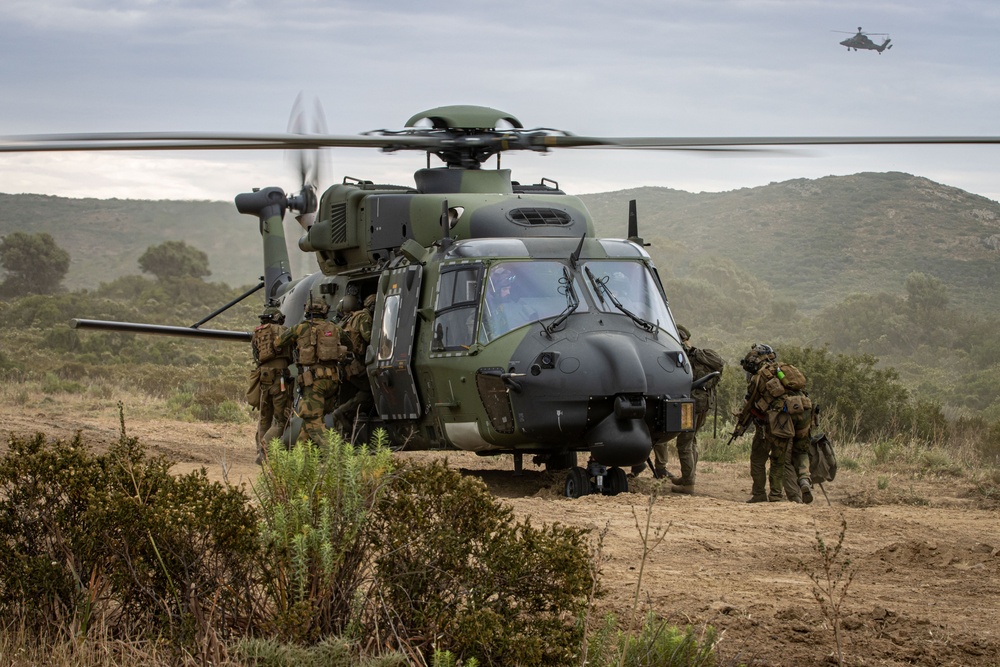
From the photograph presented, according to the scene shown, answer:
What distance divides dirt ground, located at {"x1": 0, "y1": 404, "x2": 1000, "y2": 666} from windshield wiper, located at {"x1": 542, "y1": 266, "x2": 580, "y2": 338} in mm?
1379

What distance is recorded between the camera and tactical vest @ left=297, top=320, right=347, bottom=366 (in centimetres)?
1170

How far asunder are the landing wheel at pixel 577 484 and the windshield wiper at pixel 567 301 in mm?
1255

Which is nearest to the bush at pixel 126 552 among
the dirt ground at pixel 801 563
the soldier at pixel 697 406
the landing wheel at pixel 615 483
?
the dirt ground at pixel 801 563

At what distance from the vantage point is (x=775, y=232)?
2441 inches

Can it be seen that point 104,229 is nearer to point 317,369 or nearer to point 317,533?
point 317,369

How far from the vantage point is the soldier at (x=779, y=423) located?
11148mm

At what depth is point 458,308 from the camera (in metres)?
10.6

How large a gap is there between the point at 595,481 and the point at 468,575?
18.2 feet

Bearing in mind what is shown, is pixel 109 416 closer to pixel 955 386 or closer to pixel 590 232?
pixel 590 232

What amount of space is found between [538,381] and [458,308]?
117 centimetres

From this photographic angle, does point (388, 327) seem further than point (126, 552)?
Yes

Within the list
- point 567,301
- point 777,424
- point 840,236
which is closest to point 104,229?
point 840,236

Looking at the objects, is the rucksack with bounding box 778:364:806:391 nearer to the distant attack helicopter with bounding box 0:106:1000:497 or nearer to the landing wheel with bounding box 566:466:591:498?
the distant attack helicopter with bounding box 0:106:1000:497

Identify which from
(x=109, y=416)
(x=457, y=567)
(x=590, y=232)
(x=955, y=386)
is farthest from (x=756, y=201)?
(x=457, y=567)
